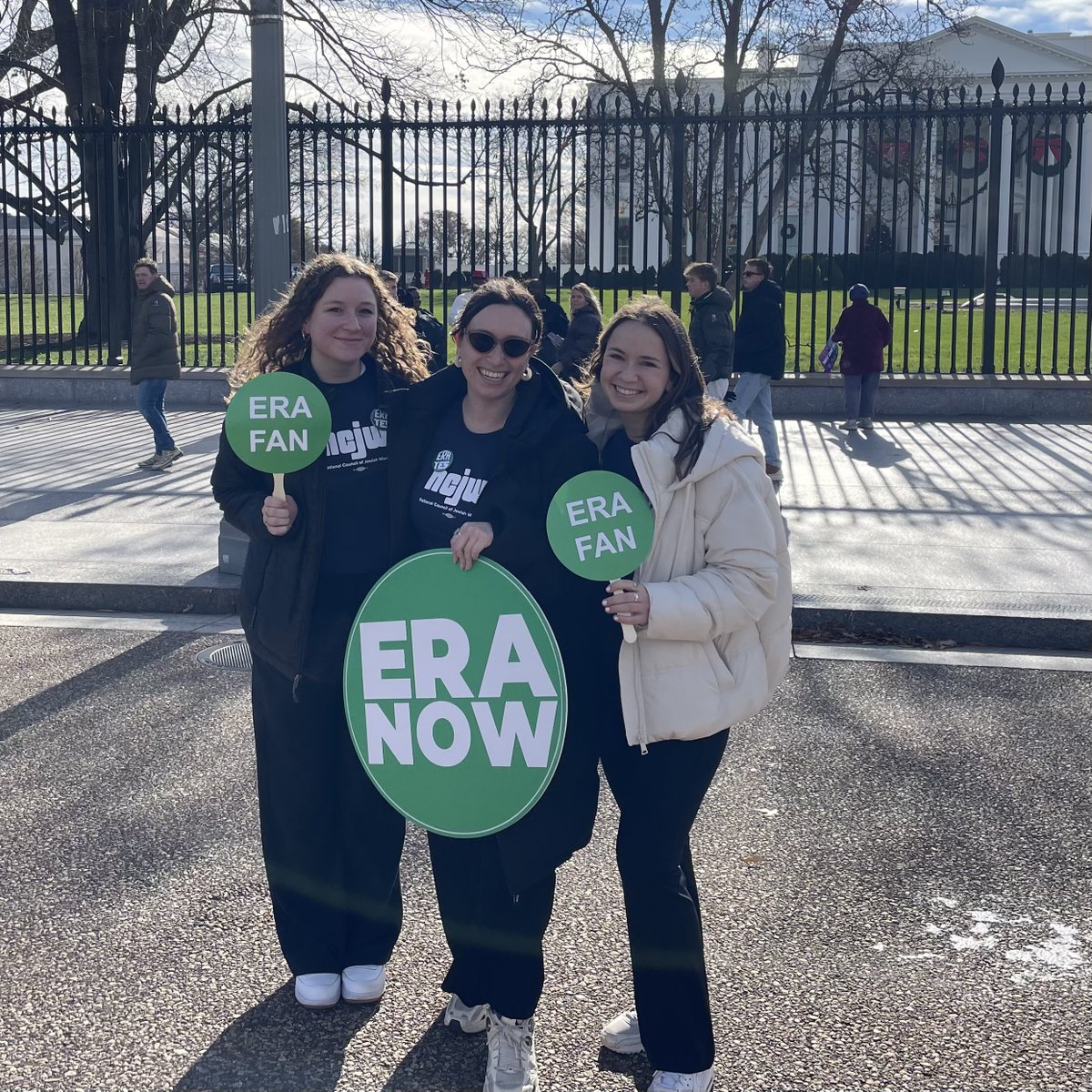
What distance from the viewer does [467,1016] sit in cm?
321

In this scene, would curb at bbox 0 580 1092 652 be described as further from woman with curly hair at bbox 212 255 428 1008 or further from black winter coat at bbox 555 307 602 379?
black winter coat at bbox 555 307 602 379

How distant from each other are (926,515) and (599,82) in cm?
1936

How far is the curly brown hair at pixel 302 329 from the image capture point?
3.37 metres

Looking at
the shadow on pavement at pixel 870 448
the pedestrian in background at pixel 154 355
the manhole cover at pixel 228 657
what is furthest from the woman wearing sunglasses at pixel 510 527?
the shadow on pavement at pixel 870 448

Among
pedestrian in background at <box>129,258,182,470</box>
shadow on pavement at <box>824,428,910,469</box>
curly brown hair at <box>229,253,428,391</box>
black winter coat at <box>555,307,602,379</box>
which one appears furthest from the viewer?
shadow on pavement at <box>824,428,910,469</box>

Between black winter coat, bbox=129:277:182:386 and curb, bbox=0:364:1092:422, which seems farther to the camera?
curb, bbox=0:364:1092:422

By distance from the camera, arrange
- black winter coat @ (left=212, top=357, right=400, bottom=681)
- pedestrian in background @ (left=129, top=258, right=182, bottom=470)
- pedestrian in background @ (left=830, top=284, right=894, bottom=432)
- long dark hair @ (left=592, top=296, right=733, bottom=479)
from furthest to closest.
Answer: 1. pedestrian in background @ (left=830, top=284, right=894, bottom=432)
2. pedestrian in background @ (left=129, top=258, right=182, bottom=470)
3. black winter coat @ (left=212, top=357, right=400, bottom=681)
4. long dark hair @ (left=592, top=296, right=733, bottom=479)

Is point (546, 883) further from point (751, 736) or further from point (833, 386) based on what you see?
point (833, 386)

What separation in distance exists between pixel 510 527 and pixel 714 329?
8887 millimetres

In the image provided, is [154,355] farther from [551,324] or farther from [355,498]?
[355,498]

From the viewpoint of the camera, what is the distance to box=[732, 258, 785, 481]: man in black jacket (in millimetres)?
12344

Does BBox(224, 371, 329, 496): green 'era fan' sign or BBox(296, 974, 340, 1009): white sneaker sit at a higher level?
BBox(224, 371, 329, 496): green 'era fan' sign

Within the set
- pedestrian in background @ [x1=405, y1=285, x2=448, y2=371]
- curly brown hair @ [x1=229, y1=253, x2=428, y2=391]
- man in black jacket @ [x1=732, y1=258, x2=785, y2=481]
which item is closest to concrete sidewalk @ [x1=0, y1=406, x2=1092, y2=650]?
man in black jacket @ [x1=732, y1=258, x2=785, y2=481]

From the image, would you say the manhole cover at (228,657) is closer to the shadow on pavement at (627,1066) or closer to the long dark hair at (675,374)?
the shadow on pavement at (627,1066)
